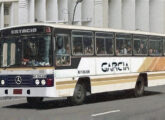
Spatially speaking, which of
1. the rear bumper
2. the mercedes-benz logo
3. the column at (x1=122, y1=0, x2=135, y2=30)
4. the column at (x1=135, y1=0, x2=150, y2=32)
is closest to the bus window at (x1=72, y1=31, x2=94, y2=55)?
the rear bumper

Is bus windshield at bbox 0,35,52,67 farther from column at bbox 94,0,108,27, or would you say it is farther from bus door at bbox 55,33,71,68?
column at bbox 94,0,108,27

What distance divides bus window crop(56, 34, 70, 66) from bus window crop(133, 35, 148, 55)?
5100 millimetres

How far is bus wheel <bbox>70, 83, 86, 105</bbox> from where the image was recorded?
18.1 m

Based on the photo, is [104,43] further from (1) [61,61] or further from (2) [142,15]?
(2) [142,15]

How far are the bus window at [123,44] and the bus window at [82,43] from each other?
1.95 metres

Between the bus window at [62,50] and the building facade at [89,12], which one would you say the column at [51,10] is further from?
the bus window at [62,50]

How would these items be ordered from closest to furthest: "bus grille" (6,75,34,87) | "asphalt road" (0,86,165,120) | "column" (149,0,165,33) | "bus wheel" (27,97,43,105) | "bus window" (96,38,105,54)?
"asphalt road" (0,86,165,120)
"bus grille" (6,75,34,87)
"bus wheel" (27,97,43,105)
"bus window" (96,38,105,54)
"column" (149,0,165,33)

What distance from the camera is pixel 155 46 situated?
23672 mm

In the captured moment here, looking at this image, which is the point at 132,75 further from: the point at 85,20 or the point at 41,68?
the point at 85,20

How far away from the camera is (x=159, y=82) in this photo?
23938mm

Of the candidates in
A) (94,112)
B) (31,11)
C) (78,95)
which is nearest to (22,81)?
(78,95)

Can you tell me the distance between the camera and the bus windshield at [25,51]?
55.4ft

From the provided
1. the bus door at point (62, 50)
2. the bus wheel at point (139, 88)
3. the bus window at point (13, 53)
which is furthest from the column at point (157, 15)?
the bus window at point (13, 53)

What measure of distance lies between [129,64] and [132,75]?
0.62m
